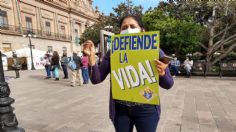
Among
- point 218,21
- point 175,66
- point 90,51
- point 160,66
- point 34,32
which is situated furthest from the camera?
point 34,32

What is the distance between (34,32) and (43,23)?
3518 millimetres

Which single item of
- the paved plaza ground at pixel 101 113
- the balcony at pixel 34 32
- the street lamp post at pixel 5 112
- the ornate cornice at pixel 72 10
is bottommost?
the paved plaza ground at pixel 101 113

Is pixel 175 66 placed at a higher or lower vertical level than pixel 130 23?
lower

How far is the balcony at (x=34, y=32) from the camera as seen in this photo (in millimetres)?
30870

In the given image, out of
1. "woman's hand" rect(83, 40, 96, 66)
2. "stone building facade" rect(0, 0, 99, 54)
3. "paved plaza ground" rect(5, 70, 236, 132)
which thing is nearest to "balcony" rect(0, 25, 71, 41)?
"stone building facade" rect(0, 0, 99, 54)

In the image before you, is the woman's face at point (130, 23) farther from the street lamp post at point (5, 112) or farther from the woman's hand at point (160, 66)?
the street lamp post at point (5, 112)

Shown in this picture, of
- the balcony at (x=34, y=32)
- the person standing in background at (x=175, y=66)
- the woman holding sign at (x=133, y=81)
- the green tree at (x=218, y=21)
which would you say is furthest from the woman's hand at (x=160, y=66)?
the balcony at (x=34, y=32)

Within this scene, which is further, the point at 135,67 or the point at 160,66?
the point at 135,67

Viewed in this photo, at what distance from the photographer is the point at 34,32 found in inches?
1423

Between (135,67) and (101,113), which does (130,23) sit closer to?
(135,67)

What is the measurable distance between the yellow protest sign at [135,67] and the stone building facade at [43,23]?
30908mm

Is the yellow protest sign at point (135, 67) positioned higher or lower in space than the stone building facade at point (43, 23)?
lower

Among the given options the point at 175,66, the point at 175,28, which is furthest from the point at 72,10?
the point at 175,66

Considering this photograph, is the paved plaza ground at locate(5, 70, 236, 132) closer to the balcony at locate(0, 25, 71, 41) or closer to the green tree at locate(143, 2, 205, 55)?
the green tree at locate(143, 2, 205, 55)
